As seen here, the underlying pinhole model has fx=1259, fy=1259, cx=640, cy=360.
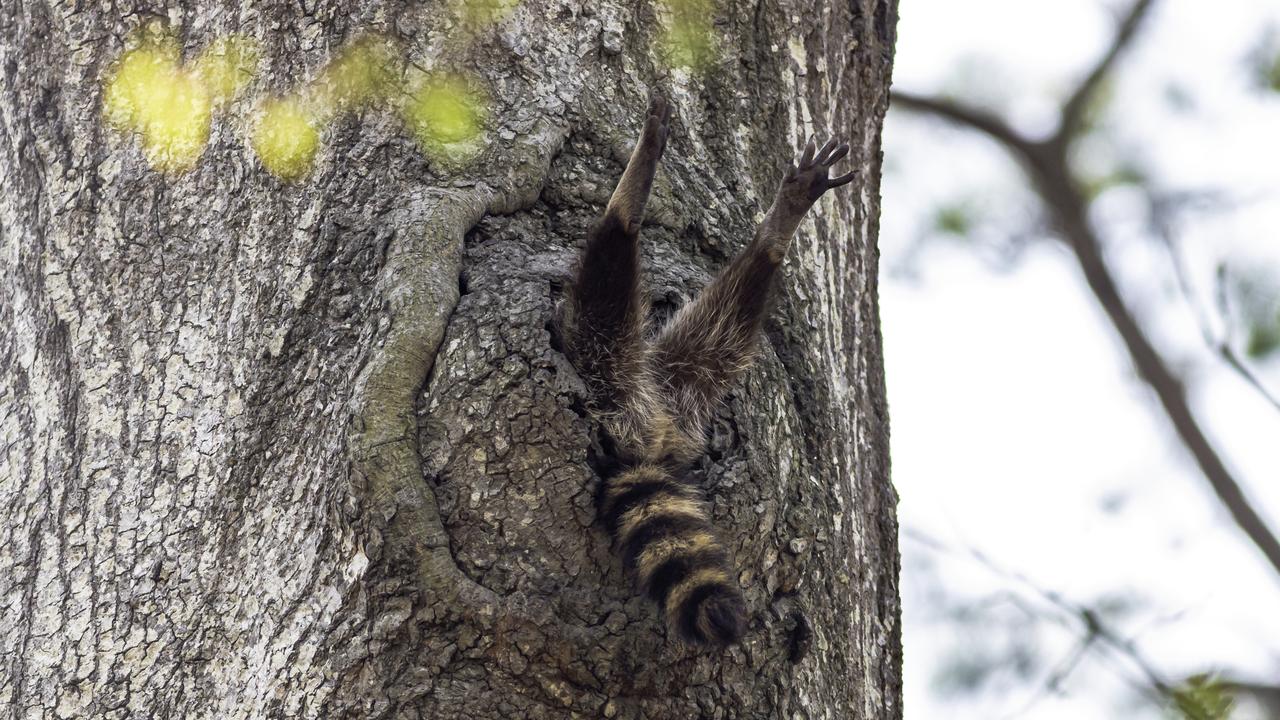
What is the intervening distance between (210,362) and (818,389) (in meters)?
1.06

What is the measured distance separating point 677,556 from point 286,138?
39.4 inches

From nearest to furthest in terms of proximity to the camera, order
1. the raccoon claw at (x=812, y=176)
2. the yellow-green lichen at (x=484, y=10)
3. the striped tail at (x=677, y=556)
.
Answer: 1. the striped tail at (x=677, y=556)
2. the yellow-green lichen at (x=484, y=10)
3. the raccoon claw at (x=812, y=176)

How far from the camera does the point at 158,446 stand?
6.60 feet

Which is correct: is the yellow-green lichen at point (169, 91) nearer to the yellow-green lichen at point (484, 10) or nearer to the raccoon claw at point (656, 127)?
the yellow-green lichen at point (484, 10)

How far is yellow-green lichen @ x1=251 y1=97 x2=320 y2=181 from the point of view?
7.11ft

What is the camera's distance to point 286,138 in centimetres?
219

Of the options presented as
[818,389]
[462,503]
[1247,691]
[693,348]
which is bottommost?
[462,503]

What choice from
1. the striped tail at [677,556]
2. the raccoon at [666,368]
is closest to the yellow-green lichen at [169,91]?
the raccoon at [666,368]

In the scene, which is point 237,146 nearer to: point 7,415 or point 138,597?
point 7,415

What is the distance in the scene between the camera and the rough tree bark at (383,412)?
5.97 feet

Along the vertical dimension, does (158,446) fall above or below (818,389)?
below

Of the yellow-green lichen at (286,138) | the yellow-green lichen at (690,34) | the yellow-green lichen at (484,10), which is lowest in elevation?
the yellow-green lichen at (286,138)

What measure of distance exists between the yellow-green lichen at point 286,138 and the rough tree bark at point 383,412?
3 cm

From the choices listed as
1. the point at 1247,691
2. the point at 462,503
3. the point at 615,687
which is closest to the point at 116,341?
the point at 462,503
